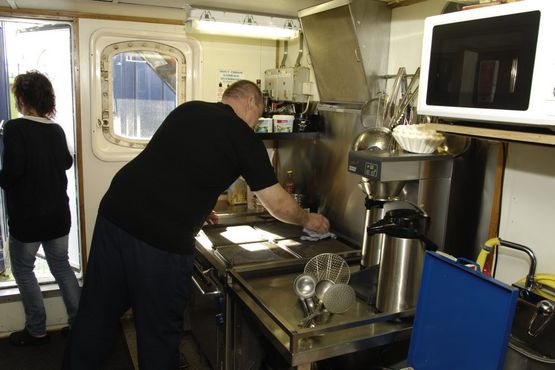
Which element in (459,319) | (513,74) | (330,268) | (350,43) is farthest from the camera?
(350,43)

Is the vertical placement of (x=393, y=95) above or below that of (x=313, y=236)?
above

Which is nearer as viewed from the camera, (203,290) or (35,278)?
(203,290)

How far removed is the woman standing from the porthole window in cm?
30

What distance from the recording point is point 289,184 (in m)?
2.65

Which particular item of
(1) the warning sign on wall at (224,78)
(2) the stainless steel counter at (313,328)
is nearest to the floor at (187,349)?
(2) the stainless steel counter at (313,328)

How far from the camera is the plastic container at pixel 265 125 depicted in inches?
96.5

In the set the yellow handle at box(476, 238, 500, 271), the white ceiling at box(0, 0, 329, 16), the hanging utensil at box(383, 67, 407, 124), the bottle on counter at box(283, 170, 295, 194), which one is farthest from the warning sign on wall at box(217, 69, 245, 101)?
the yellow handle at box(476, 238, 500, 271)

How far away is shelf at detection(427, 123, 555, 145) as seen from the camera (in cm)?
103

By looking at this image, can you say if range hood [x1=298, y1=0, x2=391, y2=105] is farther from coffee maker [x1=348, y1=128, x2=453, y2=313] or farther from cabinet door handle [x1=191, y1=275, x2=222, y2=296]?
cabinet door handle [x1=191, y1=275, x2=222, y2=296]

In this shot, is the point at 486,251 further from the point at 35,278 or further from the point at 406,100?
the point at 35,278

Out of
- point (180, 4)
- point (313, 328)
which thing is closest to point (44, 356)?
point (313, 328)

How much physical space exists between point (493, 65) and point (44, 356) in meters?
2.56

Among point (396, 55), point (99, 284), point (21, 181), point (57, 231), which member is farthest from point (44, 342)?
point (396, 55)

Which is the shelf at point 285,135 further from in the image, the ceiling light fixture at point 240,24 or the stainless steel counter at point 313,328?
the stainless steel counter at point 313,328
